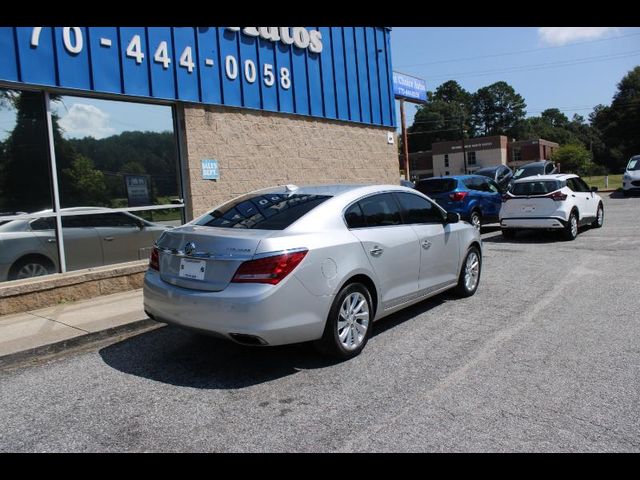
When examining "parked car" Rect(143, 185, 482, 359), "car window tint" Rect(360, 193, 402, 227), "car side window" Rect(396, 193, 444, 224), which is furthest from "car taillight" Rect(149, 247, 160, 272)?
Result: "car side window" Rect(396, 193, 444, 224)

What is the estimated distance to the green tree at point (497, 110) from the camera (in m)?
135

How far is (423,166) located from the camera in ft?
317

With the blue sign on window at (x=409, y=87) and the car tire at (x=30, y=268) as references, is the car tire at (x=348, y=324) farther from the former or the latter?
the blue sign on window at (x=409, y=87)

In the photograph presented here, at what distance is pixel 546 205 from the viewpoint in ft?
38.8

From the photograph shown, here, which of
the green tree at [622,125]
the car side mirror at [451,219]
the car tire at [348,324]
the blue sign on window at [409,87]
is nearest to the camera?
the car tire at [348,324]

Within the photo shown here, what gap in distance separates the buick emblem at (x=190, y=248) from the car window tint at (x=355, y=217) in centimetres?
140

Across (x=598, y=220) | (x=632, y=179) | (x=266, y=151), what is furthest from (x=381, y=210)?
(x=632, y=179)

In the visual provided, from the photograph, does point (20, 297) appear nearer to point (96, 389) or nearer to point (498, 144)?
point (96, 389)

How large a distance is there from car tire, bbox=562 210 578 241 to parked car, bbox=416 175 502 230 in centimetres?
206

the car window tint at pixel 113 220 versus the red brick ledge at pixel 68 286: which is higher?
the car window tint at pixel 113 220

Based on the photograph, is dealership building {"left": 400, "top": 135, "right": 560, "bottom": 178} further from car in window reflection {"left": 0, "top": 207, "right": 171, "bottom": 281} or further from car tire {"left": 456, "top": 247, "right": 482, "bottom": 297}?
car tire {"left": 456, "top": 247, "right": 482, "bottom": 297}

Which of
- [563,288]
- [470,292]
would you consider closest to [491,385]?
[470,292]

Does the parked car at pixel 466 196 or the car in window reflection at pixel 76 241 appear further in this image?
the parked car at pixel 466 196

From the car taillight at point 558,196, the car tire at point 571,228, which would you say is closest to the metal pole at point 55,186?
the car taillight at point 558,196
